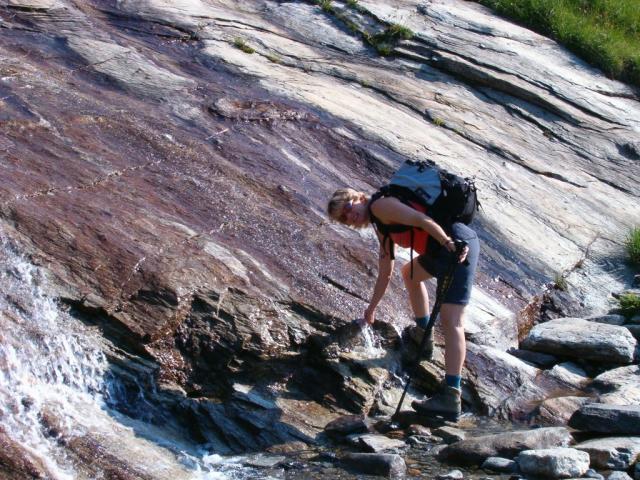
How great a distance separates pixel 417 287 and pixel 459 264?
0.76 metres

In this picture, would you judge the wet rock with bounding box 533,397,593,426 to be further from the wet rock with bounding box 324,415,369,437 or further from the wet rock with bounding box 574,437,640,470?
the wet rock with bounding box 324,415,369,437

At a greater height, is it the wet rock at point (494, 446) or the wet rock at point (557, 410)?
the wet rock at point (494, 446)

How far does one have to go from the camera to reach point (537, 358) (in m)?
9.34

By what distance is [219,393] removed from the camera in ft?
24.6

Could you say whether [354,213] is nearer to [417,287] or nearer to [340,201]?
[340,201]

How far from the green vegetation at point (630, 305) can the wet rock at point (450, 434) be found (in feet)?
11.6

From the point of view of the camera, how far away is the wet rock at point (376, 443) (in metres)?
7.06

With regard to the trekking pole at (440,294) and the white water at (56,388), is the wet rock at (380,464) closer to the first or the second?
the white water at (56,388)

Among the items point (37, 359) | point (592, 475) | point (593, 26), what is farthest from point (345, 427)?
point (593, 26)

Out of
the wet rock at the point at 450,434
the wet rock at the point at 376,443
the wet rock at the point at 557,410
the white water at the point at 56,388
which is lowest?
the white water at the point at 56,388

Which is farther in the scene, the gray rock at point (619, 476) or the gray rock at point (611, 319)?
the gray rock at point (611, 319)

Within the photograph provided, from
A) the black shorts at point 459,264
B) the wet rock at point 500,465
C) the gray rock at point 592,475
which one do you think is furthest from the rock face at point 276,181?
the gray rock at point 592,475

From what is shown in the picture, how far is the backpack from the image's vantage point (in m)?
7.32

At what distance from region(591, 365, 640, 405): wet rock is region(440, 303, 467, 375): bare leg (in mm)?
1381
